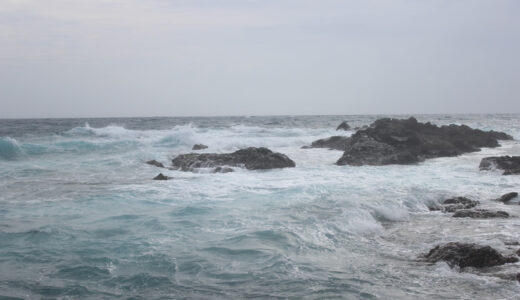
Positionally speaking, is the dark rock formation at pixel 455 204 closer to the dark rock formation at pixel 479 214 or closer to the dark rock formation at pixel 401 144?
the dark rock formation at pixel 479 214

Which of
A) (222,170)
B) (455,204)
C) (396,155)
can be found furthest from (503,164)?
(222,170)

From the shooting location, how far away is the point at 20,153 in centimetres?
2369

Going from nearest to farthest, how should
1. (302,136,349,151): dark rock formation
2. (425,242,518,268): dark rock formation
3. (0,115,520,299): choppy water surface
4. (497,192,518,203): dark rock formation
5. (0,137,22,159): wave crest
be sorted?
(0,115,520,299): choppy water surface → (425,242,518,268): dark rock formation → (497,192,518,203): dark rock formation → (0,137,22,159): wave crest → (302,136,349,151): dark rock formation

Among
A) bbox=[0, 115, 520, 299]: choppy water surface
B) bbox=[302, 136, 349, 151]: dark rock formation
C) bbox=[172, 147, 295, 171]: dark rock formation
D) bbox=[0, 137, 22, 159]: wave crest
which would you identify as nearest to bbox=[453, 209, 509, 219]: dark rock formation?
bbox=[0, 115, 520, 299]: choppy water surface

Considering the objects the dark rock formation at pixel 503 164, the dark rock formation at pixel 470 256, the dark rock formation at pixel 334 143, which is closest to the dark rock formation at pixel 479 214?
the dark rock formation at pixel 470 256

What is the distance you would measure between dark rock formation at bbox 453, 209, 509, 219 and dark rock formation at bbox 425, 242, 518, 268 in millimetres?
2937

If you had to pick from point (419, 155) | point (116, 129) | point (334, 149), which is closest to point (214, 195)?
point (419, 155)

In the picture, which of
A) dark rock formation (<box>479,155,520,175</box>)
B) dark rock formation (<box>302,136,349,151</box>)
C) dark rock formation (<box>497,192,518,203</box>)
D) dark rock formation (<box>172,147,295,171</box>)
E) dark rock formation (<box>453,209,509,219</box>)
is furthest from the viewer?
dark rock formation (<box>302,136,349,151</box>)

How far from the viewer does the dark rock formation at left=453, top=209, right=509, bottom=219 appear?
8.92 m

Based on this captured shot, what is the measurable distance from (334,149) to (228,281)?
19831 millimetres

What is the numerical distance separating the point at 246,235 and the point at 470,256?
11.2 feet

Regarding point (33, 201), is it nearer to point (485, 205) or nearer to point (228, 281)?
point (228, 281)

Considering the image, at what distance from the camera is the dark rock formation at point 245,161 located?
55.3 feet

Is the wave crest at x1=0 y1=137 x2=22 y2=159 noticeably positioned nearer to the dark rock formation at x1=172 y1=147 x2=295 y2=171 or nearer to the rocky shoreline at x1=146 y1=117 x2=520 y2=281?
the rocky shoreline at x1=146 y1=117 x2=520 y2=281
